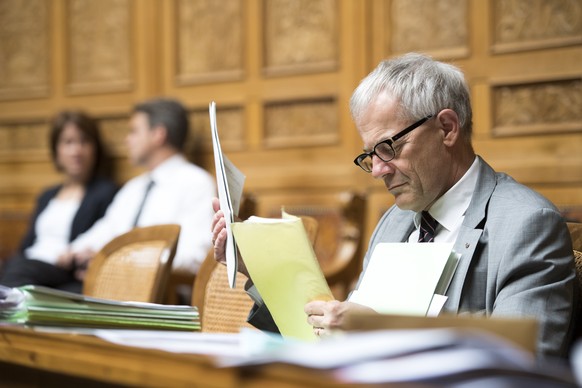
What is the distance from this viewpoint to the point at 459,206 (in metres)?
1.92

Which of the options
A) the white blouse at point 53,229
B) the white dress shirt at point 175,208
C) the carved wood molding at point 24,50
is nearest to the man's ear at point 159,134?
the white dress shirt at point 175,208

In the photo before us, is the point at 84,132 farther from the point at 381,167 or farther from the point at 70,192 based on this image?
the point at 381,167

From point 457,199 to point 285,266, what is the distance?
1.49ft

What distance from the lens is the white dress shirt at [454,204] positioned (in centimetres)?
191

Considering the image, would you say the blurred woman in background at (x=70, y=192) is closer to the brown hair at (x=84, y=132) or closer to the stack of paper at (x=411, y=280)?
the brown hair at (x=84, y=132)

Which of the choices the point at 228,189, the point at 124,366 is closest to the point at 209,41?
the point at 228,189

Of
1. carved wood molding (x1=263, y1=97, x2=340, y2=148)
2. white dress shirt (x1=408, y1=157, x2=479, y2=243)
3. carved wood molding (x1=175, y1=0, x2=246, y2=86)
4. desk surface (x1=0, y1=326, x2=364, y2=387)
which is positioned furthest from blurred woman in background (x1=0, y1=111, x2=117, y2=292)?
desk surface (x1=0, y1=326, x2=364, y2=387)

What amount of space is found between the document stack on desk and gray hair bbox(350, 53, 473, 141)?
2.22 feet

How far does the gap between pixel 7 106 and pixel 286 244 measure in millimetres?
4027

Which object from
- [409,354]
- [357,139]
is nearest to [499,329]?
[409,354]

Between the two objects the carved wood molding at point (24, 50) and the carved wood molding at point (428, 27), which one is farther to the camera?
the carved wood molding at point (24, 50)

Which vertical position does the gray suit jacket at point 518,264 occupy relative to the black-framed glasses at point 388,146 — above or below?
below

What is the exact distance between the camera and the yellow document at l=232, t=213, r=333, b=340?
1.69 meters

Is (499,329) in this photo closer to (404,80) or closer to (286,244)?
(286,244)
